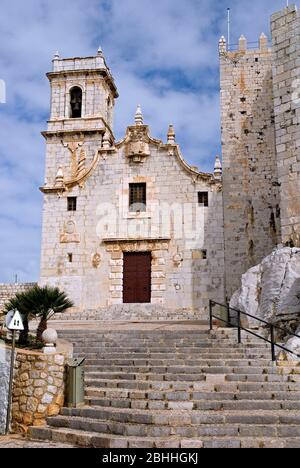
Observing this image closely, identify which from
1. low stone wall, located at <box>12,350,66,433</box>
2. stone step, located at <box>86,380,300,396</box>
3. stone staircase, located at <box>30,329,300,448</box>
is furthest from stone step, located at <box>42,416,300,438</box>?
low stone wall, located at <box>12,350,66,433</box>

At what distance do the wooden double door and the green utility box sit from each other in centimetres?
1323

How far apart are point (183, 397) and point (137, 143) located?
1664 cm

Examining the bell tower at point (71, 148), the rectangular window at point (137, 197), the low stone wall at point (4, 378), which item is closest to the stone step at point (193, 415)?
the low stone wall at point (4, 378)

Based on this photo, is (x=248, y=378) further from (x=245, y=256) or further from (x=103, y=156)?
(x=103, y=156)

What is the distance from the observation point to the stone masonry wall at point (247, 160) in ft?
72.5

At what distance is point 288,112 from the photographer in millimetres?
17172

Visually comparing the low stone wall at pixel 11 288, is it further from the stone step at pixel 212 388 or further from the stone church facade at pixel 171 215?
the stone step at pixel 212 388

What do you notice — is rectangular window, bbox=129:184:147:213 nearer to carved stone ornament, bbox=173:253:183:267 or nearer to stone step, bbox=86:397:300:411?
carved stone ornament, bbox=173:253:183:267

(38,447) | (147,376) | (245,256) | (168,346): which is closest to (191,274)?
(245,256)

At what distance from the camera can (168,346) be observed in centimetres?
1243

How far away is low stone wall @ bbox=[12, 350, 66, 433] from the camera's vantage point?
9.19m

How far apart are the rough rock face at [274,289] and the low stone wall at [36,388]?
712 cm
